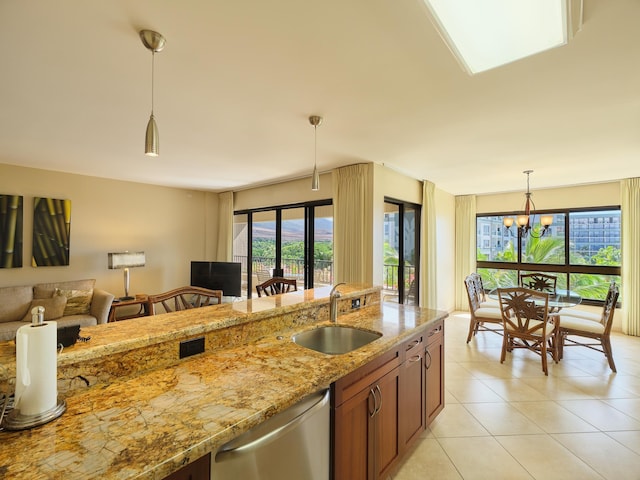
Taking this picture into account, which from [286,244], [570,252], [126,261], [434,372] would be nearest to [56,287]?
[126,261]

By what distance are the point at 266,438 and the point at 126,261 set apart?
16.1ft

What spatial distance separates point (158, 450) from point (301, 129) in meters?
2.55

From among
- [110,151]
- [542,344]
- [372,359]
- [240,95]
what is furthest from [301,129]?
[542,344]

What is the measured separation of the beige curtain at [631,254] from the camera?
4.70m

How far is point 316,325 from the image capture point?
2158mm

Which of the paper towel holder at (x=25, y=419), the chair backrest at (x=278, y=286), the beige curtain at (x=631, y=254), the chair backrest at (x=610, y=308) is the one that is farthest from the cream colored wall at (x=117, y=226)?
the beige curtain at (x=631, y=254)

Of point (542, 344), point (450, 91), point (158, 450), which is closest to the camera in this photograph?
point (158, 450)

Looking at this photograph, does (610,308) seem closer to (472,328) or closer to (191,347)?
(472,328)

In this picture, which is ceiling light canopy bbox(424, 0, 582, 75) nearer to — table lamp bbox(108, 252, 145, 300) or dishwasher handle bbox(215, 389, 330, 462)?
dishwasher handle bbox(215, 389, 330, 462)

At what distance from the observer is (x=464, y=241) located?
21.2ft

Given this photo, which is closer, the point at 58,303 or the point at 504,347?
the point at 504,347

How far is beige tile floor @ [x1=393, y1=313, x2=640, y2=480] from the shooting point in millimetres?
2020

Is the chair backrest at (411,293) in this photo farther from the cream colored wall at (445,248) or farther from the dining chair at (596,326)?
the dining chair at (596,326)

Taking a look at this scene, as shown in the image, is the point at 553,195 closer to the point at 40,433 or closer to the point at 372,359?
the point at 372,359
